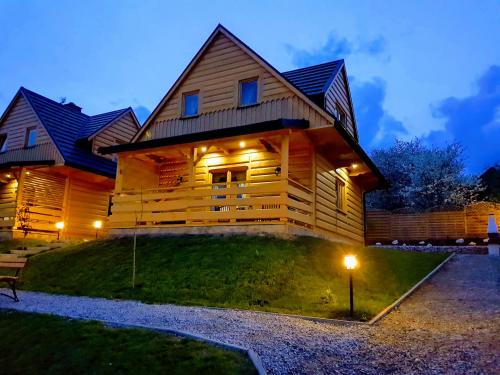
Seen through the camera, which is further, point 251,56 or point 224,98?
point 224,98

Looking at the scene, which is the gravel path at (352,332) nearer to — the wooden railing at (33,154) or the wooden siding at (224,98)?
the wooden siding at (224,98)

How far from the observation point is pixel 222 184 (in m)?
13.4

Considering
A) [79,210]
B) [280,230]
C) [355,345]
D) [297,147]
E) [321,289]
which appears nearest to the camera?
[355,345]

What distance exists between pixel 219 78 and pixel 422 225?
15493 mm

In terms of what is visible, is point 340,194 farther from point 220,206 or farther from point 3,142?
point 3,142

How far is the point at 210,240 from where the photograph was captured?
1252 centimetres

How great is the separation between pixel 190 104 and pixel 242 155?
3555 mm

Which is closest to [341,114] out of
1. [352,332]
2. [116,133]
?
[352,332]

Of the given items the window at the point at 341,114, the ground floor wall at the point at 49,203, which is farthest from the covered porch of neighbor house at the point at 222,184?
the ground floor wall at the point at 49,203

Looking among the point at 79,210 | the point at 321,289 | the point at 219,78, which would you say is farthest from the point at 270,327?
the point at 79,210

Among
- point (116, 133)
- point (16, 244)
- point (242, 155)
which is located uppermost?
point (116, 133)

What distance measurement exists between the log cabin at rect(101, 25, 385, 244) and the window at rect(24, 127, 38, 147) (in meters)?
8.47

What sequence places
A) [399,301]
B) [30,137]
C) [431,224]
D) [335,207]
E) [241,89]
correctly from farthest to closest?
[431,224] → [30,137] → [335,207] → [241,89] → [399,301]

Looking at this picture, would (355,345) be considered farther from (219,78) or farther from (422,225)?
(422,225)
